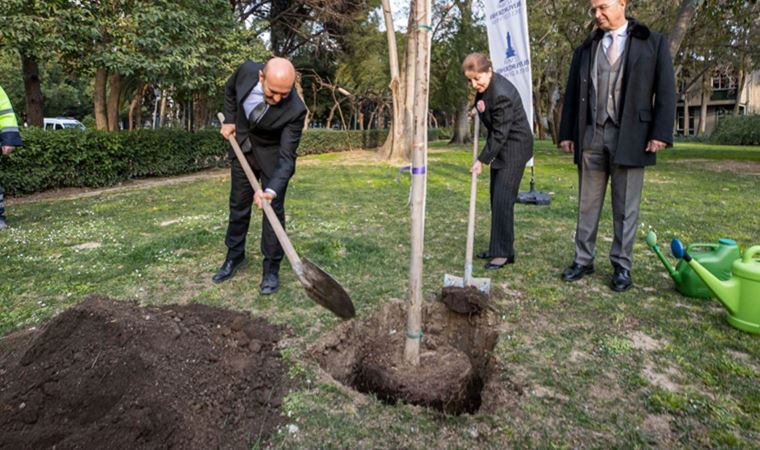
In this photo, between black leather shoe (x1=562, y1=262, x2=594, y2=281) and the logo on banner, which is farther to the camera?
the logo on banner

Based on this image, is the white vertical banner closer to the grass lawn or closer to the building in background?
the grass lawn

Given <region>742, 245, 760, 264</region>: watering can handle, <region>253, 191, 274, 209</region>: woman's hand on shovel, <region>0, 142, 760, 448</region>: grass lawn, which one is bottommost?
<region>0, 142, 760, 448</region>: grass lawn

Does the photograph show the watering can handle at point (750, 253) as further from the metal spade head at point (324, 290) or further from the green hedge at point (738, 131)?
the green hedge at point (738, 131)

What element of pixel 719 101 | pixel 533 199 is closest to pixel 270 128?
pixel 533 199

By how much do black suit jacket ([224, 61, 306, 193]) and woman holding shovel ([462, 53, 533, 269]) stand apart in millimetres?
1396

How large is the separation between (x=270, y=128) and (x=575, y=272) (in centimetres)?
264

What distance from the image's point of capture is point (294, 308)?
3258 millimetres

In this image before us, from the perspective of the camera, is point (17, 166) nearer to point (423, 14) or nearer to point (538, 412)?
point (423, 14)

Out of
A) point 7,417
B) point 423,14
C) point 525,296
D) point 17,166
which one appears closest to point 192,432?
point 7,417

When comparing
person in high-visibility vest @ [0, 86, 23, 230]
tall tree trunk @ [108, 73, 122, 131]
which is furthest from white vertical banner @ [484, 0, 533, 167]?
tall tree trunk @ [108, 73, 122, 131]

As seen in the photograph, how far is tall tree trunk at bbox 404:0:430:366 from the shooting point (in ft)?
7.54

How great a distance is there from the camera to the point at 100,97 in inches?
517

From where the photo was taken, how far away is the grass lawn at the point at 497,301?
6.63 feet

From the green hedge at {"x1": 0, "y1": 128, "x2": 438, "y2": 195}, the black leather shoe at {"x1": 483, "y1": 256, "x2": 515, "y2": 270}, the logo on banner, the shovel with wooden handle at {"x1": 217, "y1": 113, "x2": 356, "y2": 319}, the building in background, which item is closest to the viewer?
the shovel with wooden handle at {"x1": 217, "y1": 113, "x2": 356, "y2": 319}
